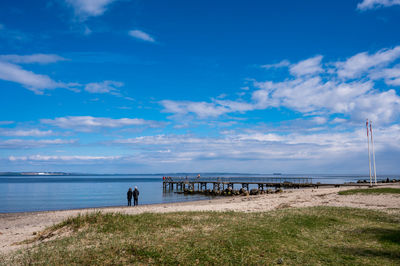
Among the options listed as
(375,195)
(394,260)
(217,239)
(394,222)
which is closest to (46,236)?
(217,239)

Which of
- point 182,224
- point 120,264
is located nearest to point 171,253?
point 120,264

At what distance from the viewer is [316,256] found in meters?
8.04

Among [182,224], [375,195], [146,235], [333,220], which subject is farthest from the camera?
[375,195]

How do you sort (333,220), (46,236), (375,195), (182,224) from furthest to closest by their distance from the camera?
1. (375,195)
2. (333,220)
3. (182,224)
4. (46,236)

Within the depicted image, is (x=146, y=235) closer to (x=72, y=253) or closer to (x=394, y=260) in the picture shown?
(x=72, y=253)

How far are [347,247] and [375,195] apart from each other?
20.7 metres

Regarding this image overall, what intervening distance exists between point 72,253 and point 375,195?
26.7m

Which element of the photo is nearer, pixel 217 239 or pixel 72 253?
pixel 72 253

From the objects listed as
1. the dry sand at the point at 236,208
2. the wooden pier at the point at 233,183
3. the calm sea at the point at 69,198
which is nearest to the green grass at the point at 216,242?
the dry sand at the point at 236,208

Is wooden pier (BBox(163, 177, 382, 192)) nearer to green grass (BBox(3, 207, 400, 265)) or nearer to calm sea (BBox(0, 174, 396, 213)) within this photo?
calm sea (BBox(0, 174, 396, 213))

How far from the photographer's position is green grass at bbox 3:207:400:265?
7637 mm

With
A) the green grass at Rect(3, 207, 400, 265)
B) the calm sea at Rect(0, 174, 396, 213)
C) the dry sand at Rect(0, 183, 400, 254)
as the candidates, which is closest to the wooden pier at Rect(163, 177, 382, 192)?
the calm sea at Rect(0, 174, 396, 213)

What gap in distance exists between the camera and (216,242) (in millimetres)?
8867

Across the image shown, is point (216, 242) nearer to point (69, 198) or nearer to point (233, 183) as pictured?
point (69, 198)
